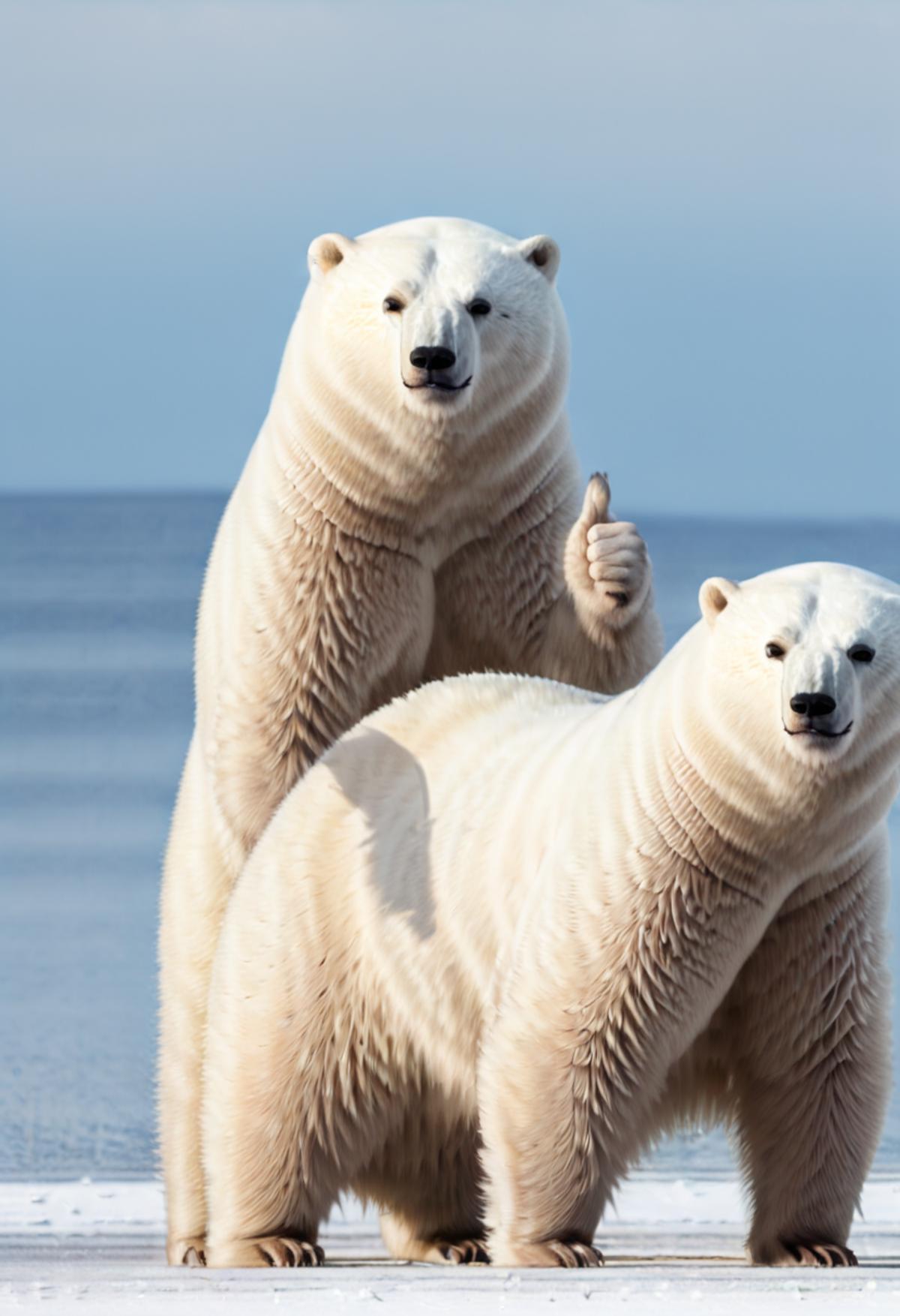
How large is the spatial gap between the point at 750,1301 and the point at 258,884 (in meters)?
1.74

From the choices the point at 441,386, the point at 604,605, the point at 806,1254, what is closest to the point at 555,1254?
the point at 806,1254

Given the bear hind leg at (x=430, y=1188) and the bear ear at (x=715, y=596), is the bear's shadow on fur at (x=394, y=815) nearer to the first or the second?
the bear hind leg at (x=430, y=1188)

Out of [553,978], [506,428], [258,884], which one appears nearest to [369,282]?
[506,428]

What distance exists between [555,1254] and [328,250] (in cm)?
253

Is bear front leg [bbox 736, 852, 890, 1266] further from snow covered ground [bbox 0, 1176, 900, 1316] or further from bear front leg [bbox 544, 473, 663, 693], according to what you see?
bear front leg [bbox 544, 473, 663, 693]

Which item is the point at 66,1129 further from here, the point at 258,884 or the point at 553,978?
the point at 553,978

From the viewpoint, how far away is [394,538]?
592 cm

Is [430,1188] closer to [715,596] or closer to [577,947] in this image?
[577,947]

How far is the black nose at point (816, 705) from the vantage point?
14.6 feet

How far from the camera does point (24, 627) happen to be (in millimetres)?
55625

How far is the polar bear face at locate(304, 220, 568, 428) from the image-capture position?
550cm

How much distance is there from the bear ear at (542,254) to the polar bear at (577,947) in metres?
1.08

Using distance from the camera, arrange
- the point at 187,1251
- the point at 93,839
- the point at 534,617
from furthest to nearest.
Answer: the point at 93,839
the point at 187,1251
the point at 534,617

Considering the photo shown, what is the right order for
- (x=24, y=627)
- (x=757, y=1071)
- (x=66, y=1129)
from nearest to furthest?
(x=757, y=1071) < (x=66, y=1129) < (x=24, y=627)
